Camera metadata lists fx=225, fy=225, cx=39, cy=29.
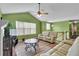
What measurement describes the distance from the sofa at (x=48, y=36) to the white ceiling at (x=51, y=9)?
0.16 meters

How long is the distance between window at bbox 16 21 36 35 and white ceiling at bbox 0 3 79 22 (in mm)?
133

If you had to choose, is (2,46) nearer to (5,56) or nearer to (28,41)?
(5,56)

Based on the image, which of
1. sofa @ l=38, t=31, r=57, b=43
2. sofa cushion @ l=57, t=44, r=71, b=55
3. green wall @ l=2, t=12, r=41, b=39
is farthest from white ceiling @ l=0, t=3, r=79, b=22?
sofa cushion @ l=57, t=44, r=71, b=55

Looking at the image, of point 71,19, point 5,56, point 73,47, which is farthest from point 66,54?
point 5,56

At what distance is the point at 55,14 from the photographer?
246 centimetres

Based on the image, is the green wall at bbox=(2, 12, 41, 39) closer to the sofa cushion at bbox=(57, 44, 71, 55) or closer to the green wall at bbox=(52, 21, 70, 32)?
the green wall at bbox=(52, 21, 70, 32)

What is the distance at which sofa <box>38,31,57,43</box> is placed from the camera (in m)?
2.44

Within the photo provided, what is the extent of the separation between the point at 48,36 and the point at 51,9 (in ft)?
0.97

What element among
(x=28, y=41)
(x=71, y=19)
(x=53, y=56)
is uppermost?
(x=71, y=19)

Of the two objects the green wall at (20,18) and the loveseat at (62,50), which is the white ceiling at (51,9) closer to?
the green wall at (20,18)

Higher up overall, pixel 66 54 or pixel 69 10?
pixel 69 10

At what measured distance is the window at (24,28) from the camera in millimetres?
2438

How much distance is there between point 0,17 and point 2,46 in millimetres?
313

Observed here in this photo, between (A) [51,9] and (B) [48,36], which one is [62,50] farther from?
(A) [51,9]
